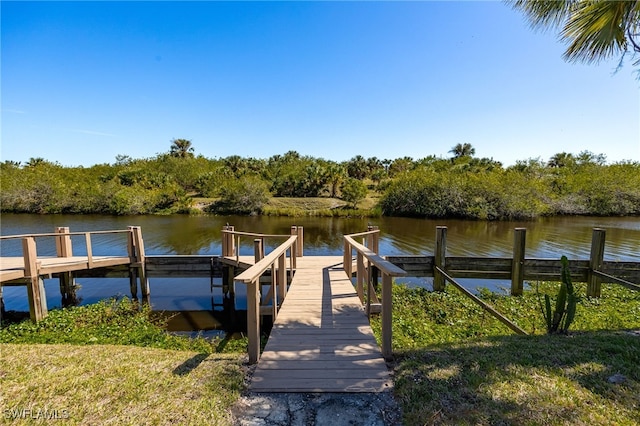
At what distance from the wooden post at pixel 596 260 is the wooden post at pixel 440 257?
3.32 meters

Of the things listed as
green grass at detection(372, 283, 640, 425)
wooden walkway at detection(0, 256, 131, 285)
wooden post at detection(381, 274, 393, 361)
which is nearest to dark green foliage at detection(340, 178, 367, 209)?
wooden walkway at detection(0, 256, 131, 285)

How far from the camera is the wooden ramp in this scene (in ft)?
9.75

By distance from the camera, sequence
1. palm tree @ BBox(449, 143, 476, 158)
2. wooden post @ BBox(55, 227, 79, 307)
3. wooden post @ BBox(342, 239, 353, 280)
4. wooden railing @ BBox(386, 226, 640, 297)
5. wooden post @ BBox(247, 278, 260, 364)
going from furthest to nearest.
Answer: palm tree @ BBox(449, 143, 476, 158) → wooden post @ BBox(55, 227, 79, 307) → wooden railing @ BBox(386, 226, 640, 297) → wooden post @ BBox(342, 239, 353, 280) → wooden post @ BBox(247, 278, 260, 364)

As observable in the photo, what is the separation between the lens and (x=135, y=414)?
8.09ft

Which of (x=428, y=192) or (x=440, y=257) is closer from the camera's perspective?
(x=440, y=257)

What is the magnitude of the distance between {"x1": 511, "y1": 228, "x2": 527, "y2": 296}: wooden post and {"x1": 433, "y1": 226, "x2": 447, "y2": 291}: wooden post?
1.63 m

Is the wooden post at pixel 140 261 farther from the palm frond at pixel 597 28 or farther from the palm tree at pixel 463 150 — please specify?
the palm tree at pixel 463 150

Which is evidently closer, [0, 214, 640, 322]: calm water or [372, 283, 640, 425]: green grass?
[372, 283, 640, 425]: green grass

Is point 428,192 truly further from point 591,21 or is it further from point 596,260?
point 591,21

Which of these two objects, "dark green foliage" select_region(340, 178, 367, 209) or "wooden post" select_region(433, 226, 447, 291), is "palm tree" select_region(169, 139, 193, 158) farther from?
"wooden post" select_region(433, 226, 447, 291)

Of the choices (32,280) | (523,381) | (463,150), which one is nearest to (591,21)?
(523,381)

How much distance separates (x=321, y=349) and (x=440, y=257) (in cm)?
548

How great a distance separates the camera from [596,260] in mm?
7309

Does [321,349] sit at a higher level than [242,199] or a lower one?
lower
